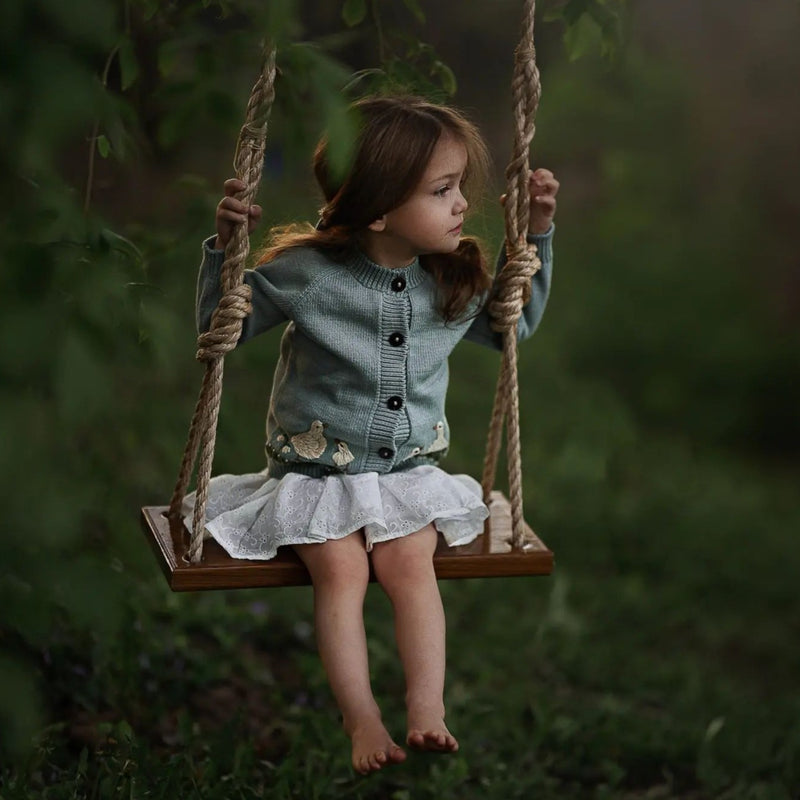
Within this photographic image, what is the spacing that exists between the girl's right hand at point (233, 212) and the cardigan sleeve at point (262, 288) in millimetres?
109

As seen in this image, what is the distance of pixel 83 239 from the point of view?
2590 mm

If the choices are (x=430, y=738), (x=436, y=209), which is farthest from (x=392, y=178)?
→ (x=430, y=738)

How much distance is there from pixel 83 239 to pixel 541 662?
243 centimetres

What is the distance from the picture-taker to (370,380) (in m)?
2.55

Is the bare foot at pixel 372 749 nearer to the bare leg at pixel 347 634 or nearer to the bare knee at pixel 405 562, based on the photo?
the bare leg at pixel 347 634

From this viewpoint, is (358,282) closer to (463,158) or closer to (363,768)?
(463,158)

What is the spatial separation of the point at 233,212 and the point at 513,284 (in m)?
0.62

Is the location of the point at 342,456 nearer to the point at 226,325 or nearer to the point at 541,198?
the point at 226,325

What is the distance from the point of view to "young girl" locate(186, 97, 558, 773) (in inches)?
93.9

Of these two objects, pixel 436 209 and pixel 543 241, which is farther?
pixel 543 241

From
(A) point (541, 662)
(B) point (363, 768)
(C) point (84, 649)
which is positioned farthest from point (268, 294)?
(A) point (541, 662)

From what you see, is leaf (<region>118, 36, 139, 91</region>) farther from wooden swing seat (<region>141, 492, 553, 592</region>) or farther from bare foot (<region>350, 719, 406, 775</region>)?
bare foot (<region>350, 719, 406, 775</region>)

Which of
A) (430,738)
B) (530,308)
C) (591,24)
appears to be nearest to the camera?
(430,738)

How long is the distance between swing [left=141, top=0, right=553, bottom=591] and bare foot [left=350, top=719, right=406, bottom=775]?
313mm
